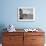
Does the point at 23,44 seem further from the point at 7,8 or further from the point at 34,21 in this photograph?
the point at 7,8

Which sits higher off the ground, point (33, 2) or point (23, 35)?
point (33, 2)

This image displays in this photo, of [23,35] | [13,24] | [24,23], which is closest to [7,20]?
[13,24]

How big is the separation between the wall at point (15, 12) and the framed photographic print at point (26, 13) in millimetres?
103

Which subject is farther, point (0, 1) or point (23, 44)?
point (0, 1)

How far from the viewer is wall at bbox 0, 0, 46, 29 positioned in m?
3.92

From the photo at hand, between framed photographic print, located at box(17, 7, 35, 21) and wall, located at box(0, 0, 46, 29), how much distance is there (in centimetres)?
10

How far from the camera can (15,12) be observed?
393cm

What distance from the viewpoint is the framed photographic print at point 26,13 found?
12.8 feet

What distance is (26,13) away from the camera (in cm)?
393

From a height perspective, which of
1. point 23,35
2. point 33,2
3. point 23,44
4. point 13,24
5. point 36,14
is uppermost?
point 33,2

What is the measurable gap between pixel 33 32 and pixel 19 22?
0.72 metres

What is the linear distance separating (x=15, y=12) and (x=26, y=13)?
14.0 inches

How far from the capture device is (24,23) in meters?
3.96

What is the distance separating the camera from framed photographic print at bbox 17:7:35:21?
3.91 m
